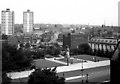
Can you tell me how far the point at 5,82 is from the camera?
13.9m

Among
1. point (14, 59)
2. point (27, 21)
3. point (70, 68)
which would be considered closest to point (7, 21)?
point (27, 21)

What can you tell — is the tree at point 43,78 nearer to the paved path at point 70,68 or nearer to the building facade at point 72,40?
the paved path at point 70,68

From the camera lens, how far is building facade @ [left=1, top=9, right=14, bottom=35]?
83.5m

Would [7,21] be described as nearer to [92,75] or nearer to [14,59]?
[14,59]

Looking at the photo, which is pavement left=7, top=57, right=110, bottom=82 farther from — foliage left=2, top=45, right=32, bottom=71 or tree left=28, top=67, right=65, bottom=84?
tree left=28, top=67, right=65, bottom=84

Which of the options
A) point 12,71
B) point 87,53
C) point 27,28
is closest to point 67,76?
point 12,71

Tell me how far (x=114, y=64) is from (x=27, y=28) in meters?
88.6

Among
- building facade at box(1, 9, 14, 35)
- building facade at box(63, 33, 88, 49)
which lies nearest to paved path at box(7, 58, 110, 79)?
building facade at box(63, 33, 88, 49)

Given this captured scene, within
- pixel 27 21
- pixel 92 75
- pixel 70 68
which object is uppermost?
pixel 27 21

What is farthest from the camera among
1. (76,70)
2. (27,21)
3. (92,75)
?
(27,21)

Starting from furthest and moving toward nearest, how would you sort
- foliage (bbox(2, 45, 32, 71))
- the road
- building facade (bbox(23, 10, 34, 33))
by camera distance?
building facade (bbox(23, 10, 34, 33)) → the road → foliage (bbox(2, 45, 32, 71))

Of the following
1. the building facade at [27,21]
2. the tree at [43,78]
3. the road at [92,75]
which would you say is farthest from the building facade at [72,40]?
the building facade at [27,21]

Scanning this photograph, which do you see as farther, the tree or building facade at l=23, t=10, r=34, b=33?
building facade at l=23, t=10, r=34, b=33

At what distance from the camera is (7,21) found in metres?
85.8
